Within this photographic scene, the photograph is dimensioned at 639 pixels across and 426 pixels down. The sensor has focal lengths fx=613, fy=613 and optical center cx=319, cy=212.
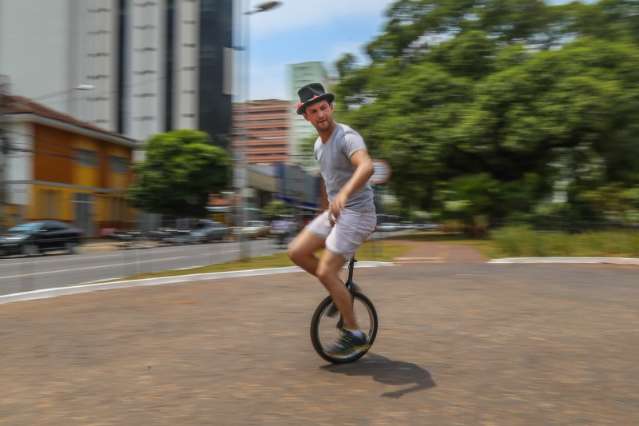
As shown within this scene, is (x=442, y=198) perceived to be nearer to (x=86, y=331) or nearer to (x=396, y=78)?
(x=396, y=78)

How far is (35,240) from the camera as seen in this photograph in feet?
66.3

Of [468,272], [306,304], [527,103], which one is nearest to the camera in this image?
[306,304]

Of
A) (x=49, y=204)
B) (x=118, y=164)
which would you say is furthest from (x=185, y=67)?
(x=49, y=204)

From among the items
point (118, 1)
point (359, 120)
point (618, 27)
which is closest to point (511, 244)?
point (359, 120)

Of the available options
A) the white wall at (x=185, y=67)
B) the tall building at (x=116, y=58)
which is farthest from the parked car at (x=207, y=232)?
the tall building at (x=116, y=58)

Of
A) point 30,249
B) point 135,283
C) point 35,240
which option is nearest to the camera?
point 135,283

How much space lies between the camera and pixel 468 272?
1011cm

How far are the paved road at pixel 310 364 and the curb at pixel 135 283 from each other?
0.70 m

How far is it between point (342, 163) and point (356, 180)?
11.1 inches

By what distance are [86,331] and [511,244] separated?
10358mm

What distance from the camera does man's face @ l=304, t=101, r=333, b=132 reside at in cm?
367

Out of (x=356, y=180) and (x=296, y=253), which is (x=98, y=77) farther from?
(x=356, y=180)

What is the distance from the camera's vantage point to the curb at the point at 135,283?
7969mm

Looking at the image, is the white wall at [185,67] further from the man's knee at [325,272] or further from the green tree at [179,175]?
the man's knee at [325,272]
